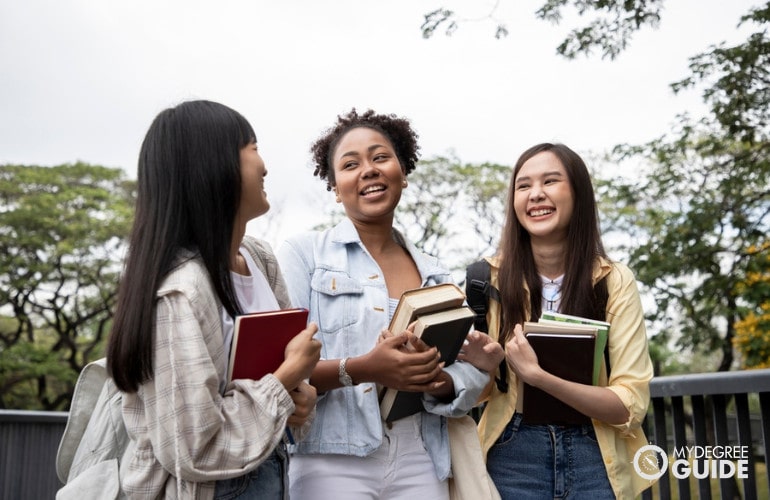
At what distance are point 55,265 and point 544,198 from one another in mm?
17878

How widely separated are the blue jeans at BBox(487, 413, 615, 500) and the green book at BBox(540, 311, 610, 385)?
0.19 m

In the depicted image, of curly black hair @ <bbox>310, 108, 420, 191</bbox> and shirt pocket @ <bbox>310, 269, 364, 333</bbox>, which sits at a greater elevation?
curly black hair @ <bbox>310, 108, 420, 191</bbox>

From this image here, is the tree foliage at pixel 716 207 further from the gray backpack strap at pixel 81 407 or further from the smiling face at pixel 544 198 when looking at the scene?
the gray backpack strap at pixel 81 407

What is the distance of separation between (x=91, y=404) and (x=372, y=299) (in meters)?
0.84

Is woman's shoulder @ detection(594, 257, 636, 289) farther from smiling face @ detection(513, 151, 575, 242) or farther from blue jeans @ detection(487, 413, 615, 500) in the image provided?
Result: blue jeans @ detection(487, 413, 615, 500)

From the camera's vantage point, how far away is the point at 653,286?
7164 millimetres

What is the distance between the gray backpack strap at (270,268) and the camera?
2.07m

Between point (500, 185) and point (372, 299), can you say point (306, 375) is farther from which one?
point (500, 185)

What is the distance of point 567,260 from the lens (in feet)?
8.11

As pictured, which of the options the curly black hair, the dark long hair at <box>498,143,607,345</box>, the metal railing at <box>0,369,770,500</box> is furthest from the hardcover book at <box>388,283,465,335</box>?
the metal railing at <box>0,369,770,500</box>

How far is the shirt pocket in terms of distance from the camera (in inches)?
88.6

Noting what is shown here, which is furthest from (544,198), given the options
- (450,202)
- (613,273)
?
(450,202)

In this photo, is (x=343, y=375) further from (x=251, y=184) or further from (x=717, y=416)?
(x=717, y=416)

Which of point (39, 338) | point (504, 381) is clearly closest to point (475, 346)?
point (504, 381)
